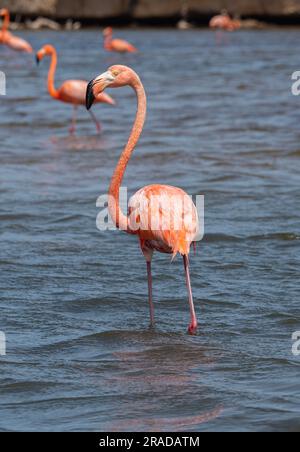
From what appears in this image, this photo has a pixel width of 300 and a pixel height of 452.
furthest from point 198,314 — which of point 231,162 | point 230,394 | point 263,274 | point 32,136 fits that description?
point 32,136

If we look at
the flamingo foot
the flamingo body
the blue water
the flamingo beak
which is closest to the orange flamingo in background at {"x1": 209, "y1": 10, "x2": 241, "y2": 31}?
the flamingo body

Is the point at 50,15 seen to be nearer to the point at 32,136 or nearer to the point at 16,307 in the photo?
the point at 32,136

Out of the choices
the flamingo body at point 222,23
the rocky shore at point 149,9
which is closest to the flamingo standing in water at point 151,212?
the flamingo body at point 222,23

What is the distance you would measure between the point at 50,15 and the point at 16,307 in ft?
107

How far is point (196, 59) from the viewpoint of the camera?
949 inches

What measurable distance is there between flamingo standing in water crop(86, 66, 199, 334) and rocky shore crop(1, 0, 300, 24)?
101 ft

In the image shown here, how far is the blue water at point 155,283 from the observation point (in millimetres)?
4781

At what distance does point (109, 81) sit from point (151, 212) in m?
0.75

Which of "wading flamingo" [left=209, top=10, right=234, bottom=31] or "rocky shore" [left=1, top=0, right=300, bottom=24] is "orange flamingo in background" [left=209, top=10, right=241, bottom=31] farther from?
"rocky shore" [left=1, top=0, right=300, bottom=24]

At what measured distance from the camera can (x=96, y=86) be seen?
19.0 ft

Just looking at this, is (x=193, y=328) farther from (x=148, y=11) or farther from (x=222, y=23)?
(x=148, y=11)

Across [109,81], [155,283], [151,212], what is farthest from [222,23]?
[151,212]

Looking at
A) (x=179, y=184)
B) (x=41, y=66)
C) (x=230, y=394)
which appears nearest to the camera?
(x=230, y=394)

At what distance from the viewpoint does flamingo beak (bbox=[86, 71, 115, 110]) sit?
576cm
